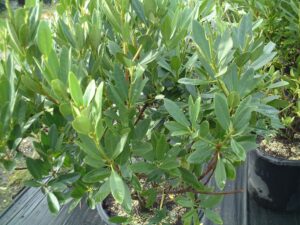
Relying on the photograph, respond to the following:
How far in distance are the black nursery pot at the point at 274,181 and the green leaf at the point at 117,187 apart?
1.12 meters

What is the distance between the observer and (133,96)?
2.33 feet

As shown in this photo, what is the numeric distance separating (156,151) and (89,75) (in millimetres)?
200

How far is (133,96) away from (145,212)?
1.65ft

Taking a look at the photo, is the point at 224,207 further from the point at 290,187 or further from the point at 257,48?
the point at 257,48

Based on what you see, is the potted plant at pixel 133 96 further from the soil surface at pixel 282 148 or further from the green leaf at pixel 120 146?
the soil surface at pixel 282 148

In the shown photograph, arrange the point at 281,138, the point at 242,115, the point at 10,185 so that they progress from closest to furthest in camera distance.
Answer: the point at 242,115, the point at 281,138, the point at 10,185

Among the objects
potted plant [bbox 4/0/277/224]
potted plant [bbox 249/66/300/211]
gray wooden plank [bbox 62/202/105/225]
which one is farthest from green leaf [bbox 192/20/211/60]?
gray wooden plank [bbox 62/202/105/225]

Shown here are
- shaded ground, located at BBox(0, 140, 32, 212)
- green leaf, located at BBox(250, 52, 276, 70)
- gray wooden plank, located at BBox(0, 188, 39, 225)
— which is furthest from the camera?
shaded ground, located at BBox(0, 140, 32, 212)

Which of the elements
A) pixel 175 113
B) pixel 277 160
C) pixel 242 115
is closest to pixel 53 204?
pixel 175 113

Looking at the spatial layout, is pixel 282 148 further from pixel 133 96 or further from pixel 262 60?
pixel 133 96

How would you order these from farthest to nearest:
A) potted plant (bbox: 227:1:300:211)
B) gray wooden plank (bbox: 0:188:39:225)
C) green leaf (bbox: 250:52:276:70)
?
1. gray wooden plank (bbox: 0:188:39:225)
2. potted plant (bbox: 227:1:300:211)
3. green leaf (bbox: 250:52:276:70)

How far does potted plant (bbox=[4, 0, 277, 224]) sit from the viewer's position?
0.67 meters

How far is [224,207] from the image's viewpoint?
1673mm

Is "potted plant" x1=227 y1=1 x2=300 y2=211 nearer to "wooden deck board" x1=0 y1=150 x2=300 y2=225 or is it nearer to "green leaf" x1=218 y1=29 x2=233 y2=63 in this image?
"wooden deck board" x1=0 y1=150 x2=300 y2=225
